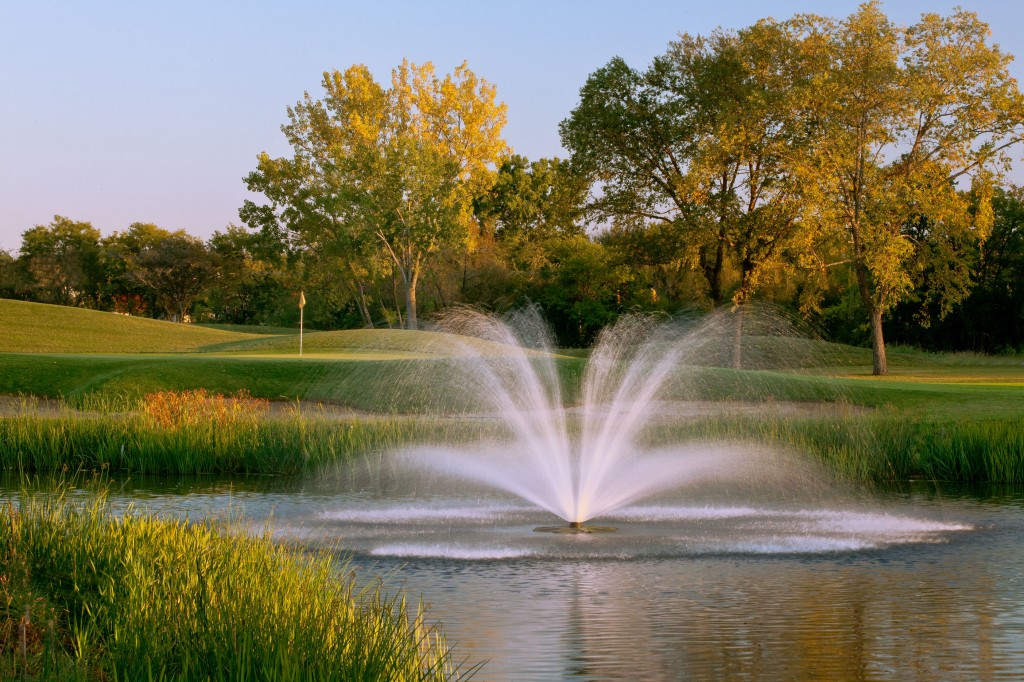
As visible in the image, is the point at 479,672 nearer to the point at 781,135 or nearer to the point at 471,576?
the point at 471,576

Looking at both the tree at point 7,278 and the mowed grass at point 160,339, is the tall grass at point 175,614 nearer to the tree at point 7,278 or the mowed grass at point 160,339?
the mowed grass at point 160,339

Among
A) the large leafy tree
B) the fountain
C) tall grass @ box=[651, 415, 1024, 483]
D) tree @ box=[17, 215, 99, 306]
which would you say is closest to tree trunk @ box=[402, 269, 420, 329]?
the large leafy tree

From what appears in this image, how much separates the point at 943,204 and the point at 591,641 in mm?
40959

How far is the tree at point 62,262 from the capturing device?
91.1 metres

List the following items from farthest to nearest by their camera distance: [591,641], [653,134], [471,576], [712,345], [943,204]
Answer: [712,345] < [653,134] < [943,204] < [471,576] < [591,641]

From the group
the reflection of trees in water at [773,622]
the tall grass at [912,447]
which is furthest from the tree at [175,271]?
the reflection of trees in water at [773,622]

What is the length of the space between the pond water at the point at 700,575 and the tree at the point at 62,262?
268 ft

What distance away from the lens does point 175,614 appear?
6.25m

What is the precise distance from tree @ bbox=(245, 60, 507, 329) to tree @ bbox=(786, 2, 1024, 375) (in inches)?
949

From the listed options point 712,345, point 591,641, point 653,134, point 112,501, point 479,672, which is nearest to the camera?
point 479,672

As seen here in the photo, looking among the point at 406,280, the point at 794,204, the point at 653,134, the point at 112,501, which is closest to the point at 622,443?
the point at 112,501

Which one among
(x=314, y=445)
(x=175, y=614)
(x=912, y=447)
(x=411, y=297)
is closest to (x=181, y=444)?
(x=314, y=445)

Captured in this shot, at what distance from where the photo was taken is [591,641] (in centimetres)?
820

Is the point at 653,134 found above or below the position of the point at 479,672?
above
